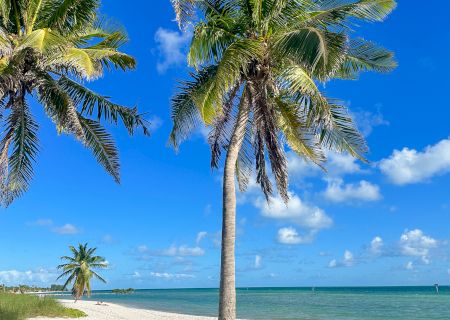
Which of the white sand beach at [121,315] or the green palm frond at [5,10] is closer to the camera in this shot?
the green palm frond at [5,10]

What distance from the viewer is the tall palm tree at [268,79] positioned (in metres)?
12.1

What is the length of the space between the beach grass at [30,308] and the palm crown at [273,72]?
41.6 feet

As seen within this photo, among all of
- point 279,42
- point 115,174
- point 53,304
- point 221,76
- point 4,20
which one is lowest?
point 53,304

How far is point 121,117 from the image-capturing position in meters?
16.2

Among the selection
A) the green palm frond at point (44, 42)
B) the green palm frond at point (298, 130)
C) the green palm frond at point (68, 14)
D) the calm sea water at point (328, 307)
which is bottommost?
the calm sea water at point (328, 307)

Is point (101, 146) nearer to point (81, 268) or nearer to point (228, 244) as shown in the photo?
point (228, 244)

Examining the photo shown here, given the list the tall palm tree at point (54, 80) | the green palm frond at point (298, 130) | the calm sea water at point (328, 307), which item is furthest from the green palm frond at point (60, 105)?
the calm sea water at point (328, 307)

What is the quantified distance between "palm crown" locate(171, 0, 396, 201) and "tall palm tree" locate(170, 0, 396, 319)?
27 mm

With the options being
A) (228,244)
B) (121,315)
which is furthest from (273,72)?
(121,315)

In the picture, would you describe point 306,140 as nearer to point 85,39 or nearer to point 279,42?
point 279,42

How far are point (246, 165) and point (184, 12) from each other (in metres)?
5.59

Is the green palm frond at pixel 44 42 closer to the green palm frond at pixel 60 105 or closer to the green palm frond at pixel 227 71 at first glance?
the green palm frond at pixel 60 105

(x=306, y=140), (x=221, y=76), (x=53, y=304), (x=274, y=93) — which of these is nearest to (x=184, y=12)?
(x=221, y=76)

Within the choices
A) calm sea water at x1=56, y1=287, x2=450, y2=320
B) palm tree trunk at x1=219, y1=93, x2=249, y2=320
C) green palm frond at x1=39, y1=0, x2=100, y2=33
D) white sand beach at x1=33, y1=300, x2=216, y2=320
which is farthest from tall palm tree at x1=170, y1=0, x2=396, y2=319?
calm sea water at x1=56, y1=287, x2=450, y2=320
